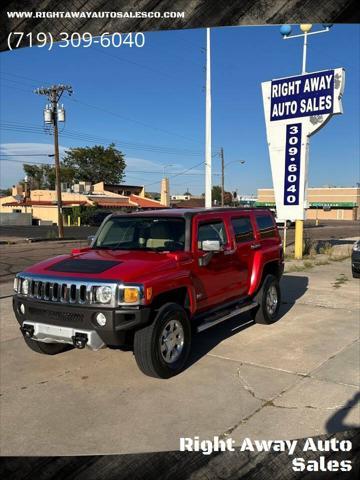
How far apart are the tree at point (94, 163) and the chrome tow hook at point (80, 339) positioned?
88.4 m

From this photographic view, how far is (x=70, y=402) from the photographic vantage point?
4.19 metres

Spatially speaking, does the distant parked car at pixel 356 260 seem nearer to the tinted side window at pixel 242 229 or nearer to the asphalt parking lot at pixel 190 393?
the asphalt parking lot at pixel 190 393

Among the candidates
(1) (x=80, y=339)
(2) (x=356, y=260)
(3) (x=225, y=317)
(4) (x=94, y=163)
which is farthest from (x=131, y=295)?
(4) (x=94, y=163)

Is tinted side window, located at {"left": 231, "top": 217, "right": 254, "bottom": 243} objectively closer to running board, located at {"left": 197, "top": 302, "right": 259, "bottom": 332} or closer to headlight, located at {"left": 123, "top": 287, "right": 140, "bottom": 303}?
running board, located at {"left": 197, "top": 302, "right": 259, "bottom": 332}

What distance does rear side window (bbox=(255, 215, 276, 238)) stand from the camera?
728 centimetres

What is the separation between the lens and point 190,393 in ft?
14.3

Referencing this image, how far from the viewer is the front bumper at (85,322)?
14.2ft

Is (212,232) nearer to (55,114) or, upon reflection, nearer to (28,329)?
(28,329)

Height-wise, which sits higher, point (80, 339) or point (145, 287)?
point (145, 287)

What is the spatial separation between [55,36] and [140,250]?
4230 millimetres

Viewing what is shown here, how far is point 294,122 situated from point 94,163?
261 feet

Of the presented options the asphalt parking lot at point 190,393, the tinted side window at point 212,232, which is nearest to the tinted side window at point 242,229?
the tinted side window at point 212,232

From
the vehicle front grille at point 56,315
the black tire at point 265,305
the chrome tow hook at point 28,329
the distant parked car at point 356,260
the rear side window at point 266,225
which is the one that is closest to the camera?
the vehicle front grille at point 56,315

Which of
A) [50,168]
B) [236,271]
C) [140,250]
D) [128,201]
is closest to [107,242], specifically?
[140,250]
